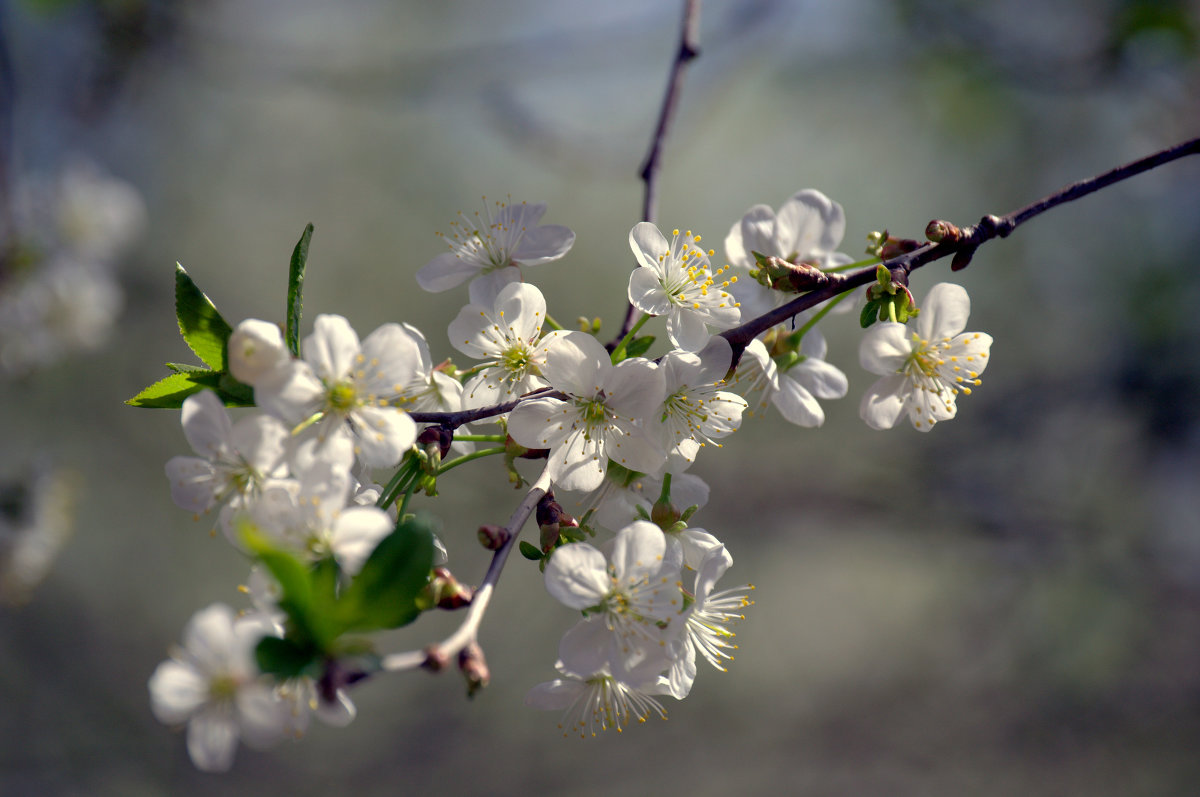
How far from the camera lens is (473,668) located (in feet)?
2.25

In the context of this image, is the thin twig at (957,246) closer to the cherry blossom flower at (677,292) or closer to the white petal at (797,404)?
the cherry blossom flower at (677,292)

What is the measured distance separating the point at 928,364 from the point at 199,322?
915 mm

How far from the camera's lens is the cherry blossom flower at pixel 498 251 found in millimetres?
1084

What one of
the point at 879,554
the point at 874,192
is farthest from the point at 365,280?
the point at 879,554

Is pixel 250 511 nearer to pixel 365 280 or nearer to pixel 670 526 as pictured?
pixel 670 526

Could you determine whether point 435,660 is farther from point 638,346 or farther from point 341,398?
point 638,346

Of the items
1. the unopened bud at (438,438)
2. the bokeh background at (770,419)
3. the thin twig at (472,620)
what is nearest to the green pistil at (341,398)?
the unopened bud at (438,438)

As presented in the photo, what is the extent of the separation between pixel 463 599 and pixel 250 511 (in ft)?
0.79

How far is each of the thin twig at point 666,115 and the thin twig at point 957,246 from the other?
1.00 ft

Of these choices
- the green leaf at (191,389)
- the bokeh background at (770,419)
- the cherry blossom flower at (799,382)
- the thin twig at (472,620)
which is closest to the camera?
the thin twig at (472,620)

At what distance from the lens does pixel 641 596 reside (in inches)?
32.9

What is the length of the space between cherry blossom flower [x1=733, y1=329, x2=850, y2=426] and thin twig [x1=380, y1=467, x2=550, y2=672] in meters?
0.36

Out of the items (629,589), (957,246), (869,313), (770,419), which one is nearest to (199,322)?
(629,589)

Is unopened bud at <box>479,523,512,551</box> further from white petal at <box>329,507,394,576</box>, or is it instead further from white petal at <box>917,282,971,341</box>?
white petal at <box>917,282,971,341</box>
